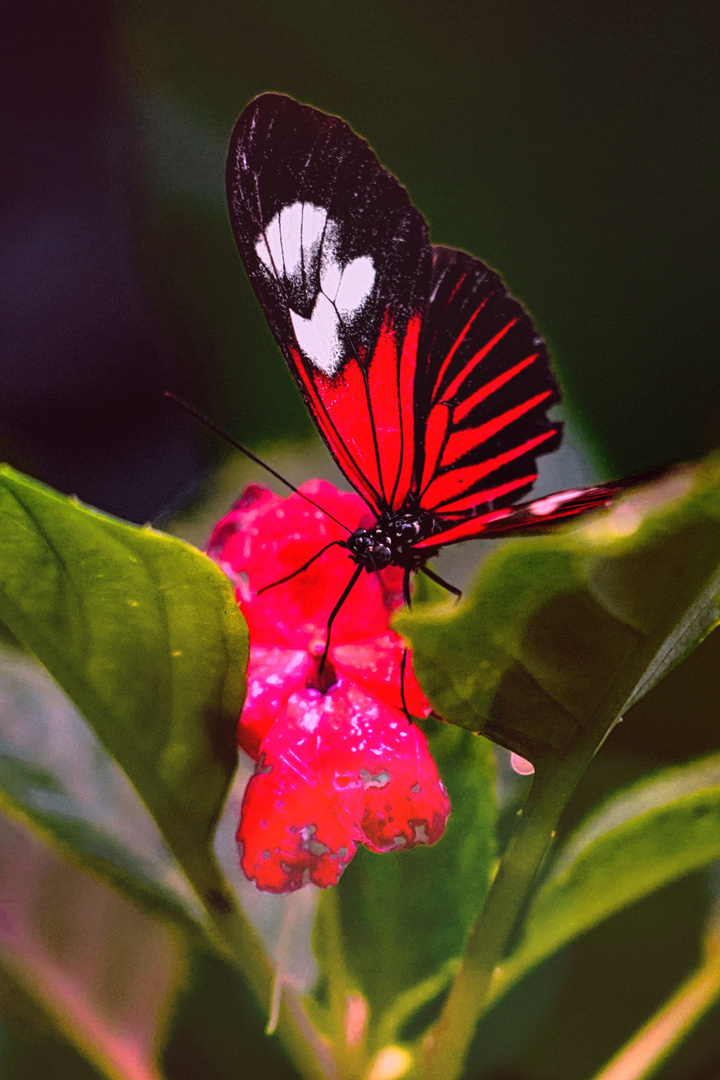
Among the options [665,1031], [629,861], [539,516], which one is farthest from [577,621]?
[665,1031]

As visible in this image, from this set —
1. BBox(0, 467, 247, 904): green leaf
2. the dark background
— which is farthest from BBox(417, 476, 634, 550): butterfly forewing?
the dark background

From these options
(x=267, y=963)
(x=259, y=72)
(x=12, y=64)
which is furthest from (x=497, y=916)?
(x=12, y=64)

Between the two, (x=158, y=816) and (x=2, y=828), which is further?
(x=2, y=828)

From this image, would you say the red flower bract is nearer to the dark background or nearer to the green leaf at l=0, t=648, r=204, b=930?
the green leaf at l=0, t=648, r=204, b=930

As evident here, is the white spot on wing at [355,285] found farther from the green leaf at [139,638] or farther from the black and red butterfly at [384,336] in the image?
the green leaf at [139,638]

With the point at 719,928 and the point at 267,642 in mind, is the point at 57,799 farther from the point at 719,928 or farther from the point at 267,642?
the point at 719,928

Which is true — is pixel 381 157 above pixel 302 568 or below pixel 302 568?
above

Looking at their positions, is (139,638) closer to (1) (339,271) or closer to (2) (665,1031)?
(1) (339,271)
